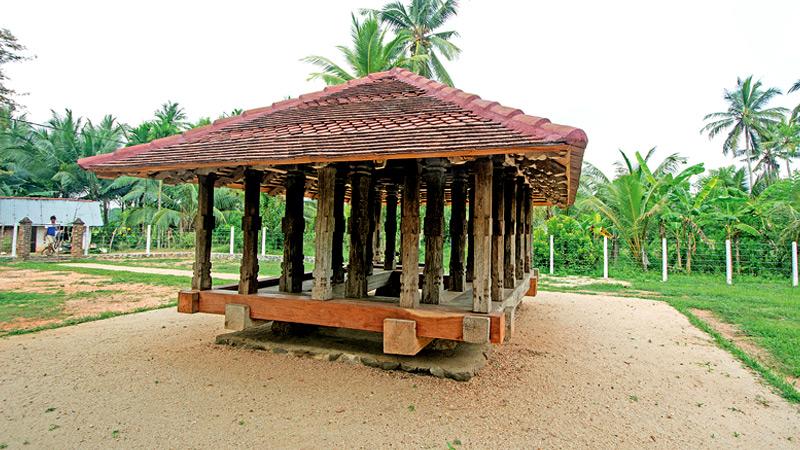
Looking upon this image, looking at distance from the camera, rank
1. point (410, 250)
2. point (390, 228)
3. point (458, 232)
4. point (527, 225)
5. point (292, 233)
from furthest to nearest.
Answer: point (527, 225) → point (390, 228) → point (458, 232) → point (292, 233) → point (410, 250)

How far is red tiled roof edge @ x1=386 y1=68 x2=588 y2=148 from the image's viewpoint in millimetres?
3324

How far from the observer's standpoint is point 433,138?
3822 millimetres

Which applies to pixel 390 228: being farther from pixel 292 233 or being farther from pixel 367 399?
pixel 367 399

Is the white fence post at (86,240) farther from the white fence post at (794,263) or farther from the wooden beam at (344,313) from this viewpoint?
the white fence post at (794,263)

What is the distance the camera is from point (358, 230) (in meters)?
5.46

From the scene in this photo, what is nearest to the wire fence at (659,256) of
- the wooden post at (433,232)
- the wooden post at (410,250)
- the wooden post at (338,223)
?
the wooden post at (338,223)

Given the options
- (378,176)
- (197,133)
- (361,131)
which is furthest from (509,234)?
(197,133)

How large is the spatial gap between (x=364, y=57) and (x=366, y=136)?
12646 millimetres

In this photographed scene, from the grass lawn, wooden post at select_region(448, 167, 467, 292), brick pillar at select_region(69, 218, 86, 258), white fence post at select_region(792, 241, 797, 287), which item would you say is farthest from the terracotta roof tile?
brick pillar at select_region(69, 218, 86, 258)

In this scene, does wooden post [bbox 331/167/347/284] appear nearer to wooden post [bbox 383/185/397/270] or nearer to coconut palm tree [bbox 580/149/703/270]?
wooden post [bbox 383/185/397/270]

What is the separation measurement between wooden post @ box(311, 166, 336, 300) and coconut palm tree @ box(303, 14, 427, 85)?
11.5m

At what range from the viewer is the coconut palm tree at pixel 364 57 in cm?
1539

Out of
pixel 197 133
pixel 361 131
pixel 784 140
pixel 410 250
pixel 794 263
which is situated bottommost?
pixel 794 263

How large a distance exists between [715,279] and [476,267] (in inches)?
505
